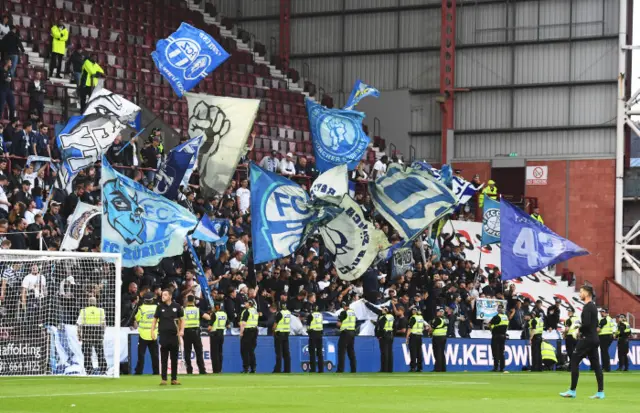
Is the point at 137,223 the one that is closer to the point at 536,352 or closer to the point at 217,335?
the point at 217,335

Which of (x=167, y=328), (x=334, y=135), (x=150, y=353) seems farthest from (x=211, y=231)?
(x=167, y=328)

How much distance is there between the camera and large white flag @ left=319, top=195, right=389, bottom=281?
35219 millimetres

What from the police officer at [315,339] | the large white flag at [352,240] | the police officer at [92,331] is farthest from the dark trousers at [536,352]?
the police officer at [92,331]

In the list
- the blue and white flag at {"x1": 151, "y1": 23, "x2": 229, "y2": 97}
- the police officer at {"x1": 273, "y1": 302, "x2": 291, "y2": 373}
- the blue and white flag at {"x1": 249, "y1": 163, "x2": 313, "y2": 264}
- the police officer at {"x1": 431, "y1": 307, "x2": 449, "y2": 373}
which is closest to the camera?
the blue and white flag at {"x1": 151, "y1": 23, "x2": 229, "y2": 97}

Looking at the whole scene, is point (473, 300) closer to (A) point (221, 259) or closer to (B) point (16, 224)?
(A) point (221, 259)

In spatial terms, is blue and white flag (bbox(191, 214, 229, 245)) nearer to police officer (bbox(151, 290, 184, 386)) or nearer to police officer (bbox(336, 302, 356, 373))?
police officer (bbox(336, 302, 356, 373))

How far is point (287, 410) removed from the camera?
61.3 ft

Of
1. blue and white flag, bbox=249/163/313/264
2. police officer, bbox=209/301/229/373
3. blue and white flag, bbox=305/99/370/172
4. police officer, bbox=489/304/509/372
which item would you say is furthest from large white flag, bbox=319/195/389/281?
police officer, bbox=489/304/509/372

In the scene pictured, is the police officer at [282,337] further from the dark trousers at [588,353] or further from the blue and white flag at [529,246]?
the dark trousers at [588,353]

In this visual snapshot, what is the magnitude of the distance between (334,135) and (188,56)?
20.5ft

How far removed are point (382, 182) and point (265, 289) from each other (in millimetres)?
4877

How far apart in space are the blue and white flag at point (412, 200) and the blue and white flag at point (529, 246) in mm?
3073

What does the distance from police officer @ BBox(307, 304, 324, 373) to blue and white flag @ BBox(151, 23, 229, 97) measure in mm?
6974

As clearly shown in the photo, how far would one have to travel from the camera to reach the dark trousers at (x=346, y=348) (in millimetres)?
34969
